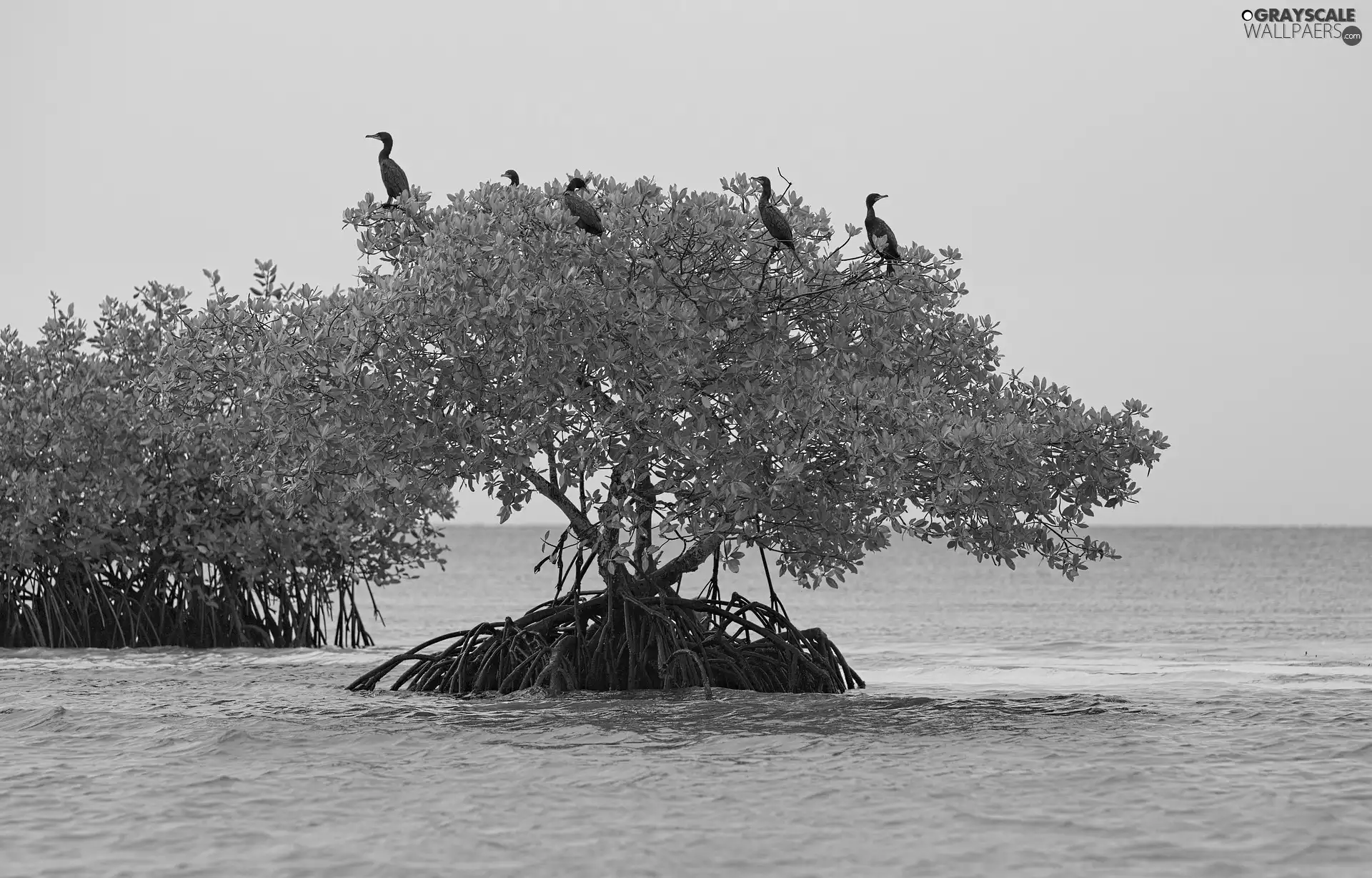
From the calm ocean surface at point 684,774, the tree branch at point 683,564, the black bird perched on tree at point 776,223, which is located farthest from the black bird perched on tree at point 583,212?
the calm ocean surface at point 684,774

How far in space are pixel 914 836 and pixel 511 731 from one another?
16.4ft

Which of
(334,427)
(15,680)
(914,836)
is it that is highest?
(334,427)

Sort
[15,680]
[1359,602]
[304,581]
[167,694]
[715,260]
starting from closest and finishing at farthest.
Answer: [715,260], [167,694], [15,680], [304,581], [1359,602]

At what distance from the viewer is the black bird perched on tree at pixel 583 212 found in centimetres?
1490

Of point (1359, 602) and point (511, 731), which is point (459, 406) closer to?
point (511, 731)

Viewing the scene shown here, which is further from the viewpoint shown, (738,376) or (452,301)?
(738,376)

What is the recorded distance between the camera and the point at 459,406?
15.0m

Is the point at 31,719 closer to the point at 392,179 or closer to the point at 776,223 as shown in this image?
the point at 392,179

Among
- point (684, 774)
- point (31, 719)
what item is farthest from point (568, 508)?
point (31, 719)

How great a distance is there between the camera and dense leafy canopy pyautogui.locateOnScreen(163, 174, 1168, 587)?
14.6m

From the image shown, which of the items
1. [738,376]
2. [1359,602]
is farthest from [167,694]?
[1359,602]

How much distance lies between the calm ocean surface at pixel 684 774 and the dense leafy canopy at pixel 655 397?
6.84ft

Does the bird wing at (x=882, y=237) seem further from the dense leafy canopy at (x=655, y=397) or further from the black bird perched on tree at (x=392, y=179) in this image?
the black bird perched on tree at (x=392, y=179)

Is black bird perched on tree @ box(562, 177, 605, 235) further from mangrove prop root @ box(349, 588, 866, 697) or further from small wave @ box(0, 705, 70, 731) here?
small wave @ box(0, 705, 70, 731)
